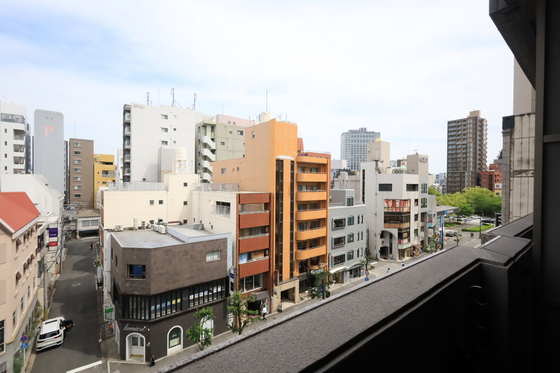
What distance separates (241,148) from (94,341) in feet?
100

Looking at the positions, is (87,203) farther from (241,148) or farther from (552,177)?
(552,177)

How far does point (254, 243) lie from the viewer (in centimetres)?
2069

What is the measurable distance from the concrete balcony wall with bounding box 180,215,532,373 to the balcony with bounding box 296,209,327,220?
66.6 ft

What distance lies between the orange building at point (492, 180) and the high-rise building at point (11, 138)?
9656 cm

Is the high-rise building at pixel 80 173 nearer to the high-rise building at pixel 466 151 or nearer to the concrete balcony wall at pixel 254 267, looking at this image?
the concrete balcony wall at pixel 254 267

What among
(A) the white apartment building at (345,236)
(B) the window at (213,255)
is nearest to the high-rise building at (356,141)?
(A) the white apartment building at (345,236)

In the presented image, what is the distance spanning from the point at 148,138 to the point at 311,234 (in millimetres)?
25090

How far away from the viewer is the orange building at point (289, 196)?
22031mm

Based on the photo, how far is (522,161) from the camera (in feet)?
37.9

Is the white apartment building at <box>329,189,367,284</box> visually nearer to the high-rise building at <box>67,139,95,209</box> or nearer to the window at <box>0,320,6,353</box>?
the window at <box>0,320,6,353</box>

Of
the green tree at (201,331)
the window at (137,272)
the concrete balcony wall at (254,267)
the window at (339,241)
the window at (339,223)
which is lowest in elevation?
the green tree at (201,331)

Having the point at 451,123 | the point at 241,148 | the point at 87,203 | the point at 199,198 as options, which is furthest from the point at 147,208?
the point at 451,123

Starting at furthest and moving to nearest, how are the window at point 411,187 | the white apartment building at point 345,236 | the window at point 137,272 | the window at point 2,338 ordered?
the window at point 411,187
the white apartment building at point 345,236
the window at point 137,272
the window at point 2,338

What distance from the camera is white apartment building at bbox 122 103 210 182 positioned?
34969 mm
